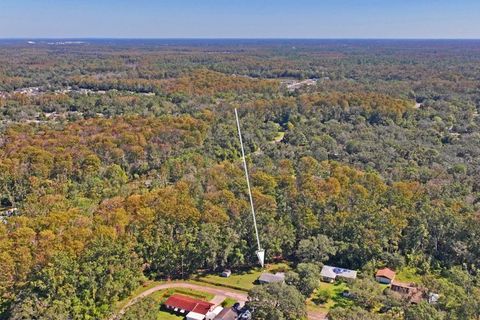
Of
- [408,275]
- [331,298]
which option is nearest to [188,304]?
[331,298]

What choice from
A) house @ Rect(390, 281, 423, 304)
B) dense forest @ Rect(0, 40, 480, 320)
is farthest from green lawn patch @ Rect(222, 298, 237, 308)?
house @ Rect(390, 281, 423, 304)

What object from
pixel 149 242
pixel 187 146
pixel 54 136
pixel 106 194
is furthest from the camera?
pixel 187 146

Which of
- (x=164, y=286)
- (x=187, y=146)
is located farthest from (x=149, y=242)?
(x=187, y=146)

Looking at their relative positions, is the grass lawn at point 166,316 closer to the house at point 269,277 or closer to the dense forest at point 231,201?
the dense forest at point 231,201

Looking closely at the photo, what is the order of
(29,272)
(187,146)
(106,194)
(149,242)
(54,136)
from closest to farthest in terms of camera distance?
1. (29,272)
2. (149,242)
3. (106,194)
4. (54,136)
5. (187,146)

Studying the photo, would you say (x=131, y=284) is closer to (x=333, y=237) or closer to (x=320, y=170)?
(x=333, y=237)

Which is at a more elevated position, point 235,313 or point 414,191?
point 414,191
